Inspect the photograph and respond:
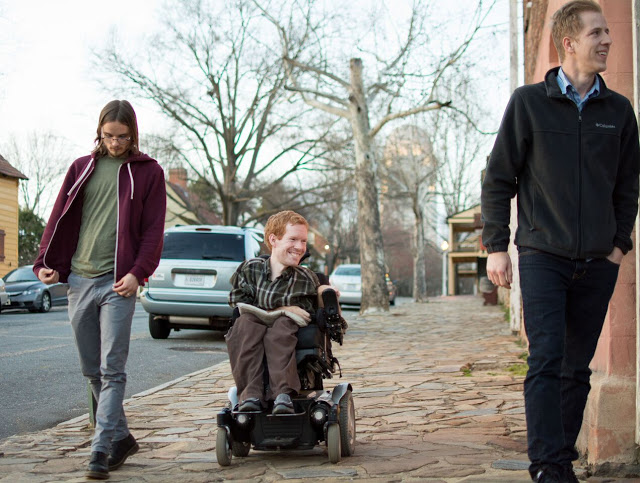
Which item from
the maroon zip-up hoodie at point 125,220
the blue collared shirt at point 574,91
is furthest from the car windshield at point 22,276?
the blue collared shirt at point 574,91

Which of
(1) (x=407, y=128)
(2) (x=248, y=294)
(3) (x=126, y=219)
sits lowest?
(2) (x=248, y=294)

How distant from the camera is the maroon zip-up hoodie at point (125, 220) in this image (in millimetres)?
4332

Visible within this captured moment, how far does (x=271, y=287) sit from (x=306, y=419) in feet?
2.46

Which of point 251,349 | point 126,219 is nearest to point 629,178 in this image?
point 251,349

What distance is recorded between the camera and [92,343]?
4367 millimetres

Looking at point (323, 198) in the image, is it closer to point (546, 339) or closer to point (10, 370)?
point (10, 370)

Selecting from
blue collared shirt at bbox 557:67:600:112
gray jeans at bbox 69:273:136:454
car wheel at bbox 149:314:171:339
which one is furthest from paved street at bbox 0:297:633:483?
car wheel at bbox 149:314:171:339

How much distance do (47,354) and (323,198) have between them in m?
30.2

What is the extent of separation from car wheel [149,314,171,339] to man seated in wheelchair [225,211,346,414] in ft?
29.3

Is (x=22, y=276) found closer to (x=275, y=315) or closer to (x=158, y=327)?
(x=158, y=327)

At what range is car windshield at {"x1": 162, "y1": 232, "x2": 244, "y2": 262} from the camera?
12.9m

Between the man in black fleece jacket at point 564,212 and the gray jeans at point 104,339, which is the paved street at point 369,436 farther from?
the man in black fleece jacket at point 564,212

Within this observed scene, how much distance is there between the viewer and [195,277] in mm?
12688

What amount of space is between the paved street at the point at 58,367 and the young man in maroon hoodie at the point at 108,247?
5.30ft
